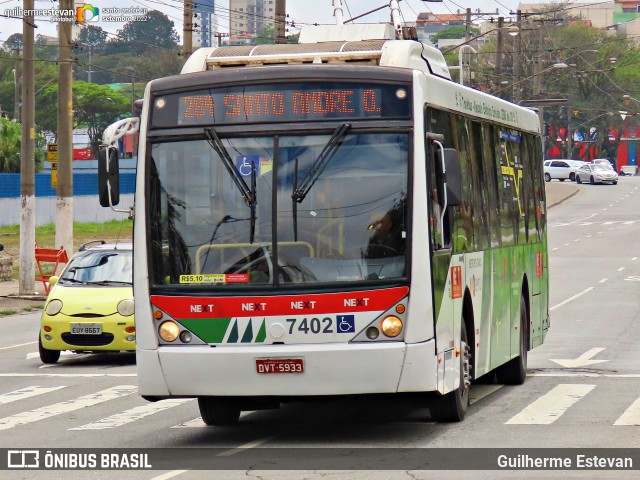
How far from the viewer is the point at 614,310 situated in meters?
29.0

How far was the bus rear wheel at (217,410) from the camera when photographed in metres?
12.5

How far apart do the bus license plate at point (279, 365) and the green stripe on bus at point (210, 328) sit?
0.37m

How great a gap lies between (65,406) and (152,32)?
17248 cm

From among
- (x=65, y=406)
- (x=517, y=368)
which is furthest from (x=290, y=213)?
(x=517, y=368)

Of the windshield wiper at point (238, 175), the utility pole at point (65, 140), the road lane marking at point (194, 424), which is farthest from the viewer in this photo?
the utility pole at point (65, 140)

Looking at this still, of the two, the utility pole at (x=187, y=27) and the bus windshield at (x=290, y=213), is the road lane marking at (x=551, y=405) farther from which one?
the utility pole at (x=187, y=27)

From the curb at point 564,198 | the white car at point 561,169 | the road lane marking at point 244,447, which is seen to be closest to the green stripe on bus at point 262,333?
the road lane marking at point 244,447

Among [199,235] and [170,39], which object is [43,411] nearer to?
[199,235]

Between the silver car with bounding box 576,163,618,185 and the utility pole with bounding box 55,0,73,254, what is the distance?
2473 inches

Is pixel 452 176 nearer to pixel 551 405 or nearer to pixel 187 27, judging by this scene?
pixel 551 405


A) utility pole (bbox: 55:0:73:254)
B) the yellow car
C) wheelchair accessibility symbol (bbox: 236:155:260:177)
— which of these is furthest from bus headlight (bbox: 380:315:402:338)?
utility pole (bbox: 55:0:73:254)

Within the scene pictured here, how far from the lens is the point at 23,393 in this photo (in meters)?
16.0

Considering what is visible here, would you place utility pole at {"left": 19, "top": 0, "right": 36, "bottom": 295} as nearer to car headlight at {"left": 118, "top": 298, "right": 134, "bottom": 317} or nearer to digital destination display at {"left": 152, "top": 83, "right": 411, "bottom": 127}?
car headlight at {"left": 118, "top": 298, "right": 134, "bottom": 317}
